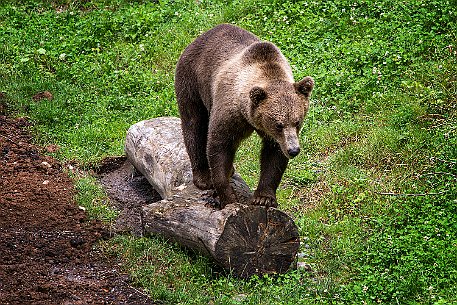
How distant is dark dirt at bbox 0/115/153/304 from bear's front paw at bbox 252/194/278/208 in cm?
142

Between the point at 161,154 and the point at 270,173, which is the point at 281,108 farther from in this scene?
the point at 161,154

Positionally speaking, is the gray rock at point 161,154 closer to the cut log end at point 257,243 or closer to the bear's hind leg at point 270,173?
the bear's hind leg at point 270,173

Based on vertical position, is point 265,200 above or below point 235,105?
below

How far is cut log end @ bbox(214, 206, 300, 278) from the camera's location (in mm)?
6938

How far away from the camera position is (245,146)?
33.6 ft

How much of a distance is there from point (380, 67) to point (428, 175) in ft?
8.82

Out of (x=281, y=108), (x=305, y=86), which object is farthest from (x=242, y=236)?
(x=305, y=86)

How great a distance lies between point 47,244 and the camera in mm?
7488

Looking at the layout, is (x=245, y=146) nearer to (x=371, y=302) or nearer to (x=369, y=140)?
(x=369, y=140)

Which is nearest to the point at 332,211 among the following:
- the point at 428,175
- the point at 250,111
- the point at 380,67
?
the point at 428,175

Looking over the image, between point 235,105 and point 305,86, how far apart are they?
2.36 ft

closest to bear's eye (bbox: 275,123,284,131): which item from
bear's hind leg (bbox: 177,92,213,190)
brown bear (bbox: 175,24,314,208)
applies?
brown bear (bbox: 175,24,314,208)

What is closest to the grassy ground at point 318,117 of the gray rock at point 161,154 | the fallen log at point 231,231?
the fallen log at point 231,231

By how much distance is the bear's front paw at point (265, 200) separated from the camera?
7438 millimetres
